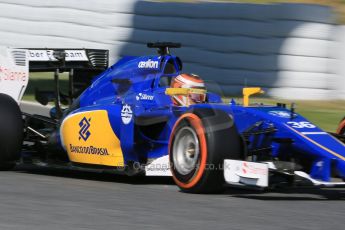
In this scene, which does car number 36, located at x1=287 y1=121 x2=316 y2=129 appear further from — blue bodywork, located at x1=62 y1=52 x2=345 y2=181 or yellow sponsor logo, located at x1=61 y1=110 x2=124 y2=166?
yellow sponsor logo, located at x1=61 y1=110 x2=124 y2=166

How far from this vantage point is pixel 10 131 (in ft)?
26.5

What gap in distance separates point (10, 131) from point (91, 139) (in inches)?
33.2

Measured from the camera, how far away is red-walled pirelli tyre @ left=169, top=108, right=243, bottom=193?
6508 millimetres

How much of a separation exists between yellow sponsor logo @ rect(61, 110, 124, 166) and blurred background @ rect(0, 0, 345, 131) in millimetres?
5310

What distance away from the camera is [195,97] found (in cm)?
764

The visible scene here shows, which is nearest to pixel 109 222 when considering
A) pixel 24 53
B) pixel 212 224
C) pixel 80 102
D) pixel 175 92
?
pixel 212 224

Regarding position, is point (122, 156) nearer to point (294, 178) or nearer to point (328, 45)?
point (294, 178)

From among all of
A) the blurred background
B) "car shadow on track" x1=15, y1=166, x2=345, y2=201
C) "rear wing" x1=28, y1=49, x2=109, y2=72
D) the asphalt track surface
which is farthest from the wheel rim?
the blurred background

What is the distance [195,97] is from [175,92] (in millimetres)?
248

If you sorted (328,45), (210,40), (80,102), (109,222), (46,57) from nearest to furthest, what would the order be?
(109,222)
(80,102)
(46,57)
(328,45)
(210,40)

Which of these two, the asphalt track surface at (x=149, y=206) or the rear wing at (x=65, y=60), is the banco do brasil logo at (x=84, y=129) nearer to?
the asphalt track surface at (x=149, y=206)

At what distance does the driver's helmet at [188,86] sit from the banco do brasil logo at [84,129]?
89 cm

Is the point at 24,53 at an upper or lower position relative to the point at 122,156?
upper

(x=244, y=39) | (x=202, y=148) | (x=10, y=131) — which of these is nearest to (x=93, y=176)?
(x=10, y=131)
